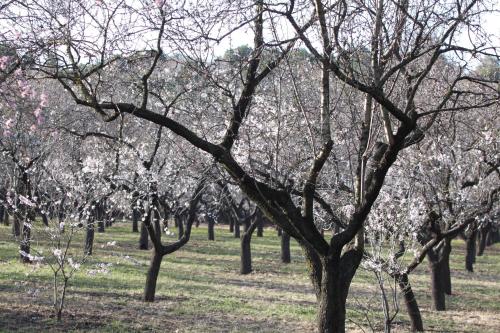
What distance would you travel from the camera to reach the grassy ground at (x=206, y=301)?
10328 mm

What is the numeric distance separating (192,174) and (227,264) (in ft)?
31.9

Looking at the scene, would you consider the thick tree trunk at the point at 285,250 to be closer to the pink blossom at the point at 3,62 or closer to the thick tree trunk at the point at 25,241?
the thick tree trunk at the point at 25,241

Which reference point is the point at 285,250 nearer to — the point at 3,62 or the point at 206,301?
the point at 206,301

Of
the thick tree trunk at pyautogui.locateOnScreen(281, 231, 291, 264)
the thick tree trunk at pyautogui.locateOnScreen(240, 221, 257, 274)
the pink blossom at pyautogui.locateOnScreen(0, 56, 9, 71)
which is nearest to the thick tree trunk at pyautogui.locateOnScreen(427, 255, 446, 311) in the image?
the thick tree trunk at pyautogui.locateOnScreen(240, 221, 257, 274)

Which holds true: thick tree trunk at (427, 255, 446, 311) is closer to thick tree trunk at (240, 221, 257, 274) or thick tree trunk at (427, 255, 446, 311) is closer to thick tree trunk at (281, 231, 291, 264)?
thick tree trunk at (240, 221, 257, 274)

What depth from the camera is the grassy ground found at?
33.9 feet

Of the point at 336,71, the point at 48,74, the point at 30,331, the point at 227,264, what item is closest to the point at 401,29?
the point at 336,71

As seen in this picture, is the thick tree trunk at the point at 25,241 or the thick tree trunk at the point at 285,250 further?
the thick tree trunk at the point at 285,250

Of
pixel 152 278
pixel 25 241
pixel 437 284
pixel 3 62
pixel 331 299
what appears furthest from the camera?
pixel 437 284

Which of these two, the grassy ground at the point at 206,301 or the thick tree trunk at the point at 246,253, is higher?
the thick tree trunk at the point at 246,253

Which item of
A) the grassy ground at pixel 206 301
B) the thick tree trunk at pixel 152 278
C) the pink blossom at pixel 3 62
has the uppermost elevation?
the pink blossom at pixel 3 62

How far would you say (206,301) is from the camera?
13539 mm

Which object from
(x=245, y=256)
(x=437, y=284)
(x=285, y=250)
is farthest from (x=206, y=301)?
(x=285, y=250)

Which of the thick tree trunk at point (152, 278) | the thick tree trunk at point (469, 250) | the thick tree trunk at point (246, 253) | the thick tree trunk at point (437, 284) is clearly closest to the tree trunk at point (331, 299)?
the thick tree trunk at point (152, 278)
